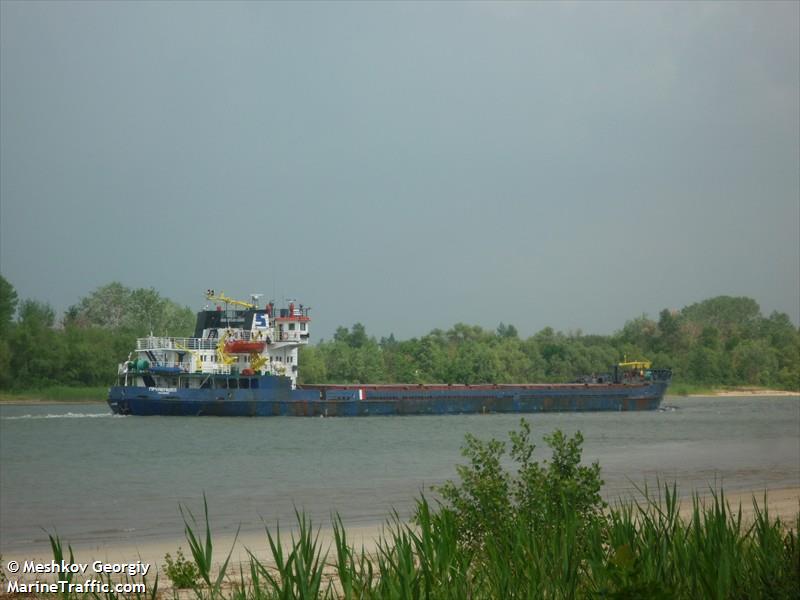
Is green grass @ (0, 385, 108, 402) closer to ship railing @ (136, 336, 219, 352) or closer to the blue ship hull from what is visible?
the blue ship hull

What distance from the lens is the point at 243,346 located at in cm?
4850

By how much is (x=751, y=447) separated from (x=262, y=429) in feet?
60.7

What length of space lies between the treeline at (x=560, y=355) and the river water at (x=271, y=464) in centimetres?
3471

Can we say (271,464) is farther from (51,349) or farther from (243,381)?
(51,349)

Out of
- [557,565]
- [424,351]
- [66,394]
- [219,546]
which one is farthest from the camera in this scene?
[424,351]

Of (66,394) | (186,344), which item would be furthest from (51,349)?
(186,344)

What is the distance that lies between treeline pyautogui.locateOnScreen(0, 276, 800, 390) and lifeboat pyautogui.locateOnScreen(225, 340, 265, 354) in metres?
24.5

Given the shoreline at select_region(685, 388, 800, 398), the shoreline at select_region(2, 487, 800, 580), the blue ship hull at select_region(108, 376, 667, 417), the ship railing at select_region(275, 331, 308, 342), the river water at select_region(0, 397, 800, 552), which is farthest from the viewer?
the shoreline at select_region(685, 388, 800, 398)

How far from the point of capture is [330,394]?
5122 cm

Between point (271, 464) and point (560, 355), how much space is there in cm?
7614

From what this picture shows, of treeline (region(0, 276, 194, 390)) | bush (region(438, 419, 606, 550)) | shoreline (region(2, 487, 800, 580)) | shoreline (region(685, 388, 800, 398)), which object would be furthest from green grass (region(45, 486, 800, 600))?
shoreline (region(685, 388, 800, 398))

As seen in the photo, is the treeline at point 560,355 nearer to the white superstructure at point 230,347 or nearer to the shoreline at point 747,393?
the shoreline at point 747,393

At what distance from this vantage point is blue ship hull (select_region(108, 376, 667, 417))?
1854 inches

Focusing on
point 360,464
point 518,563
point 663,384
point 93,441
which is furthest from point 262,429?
point 518,563
